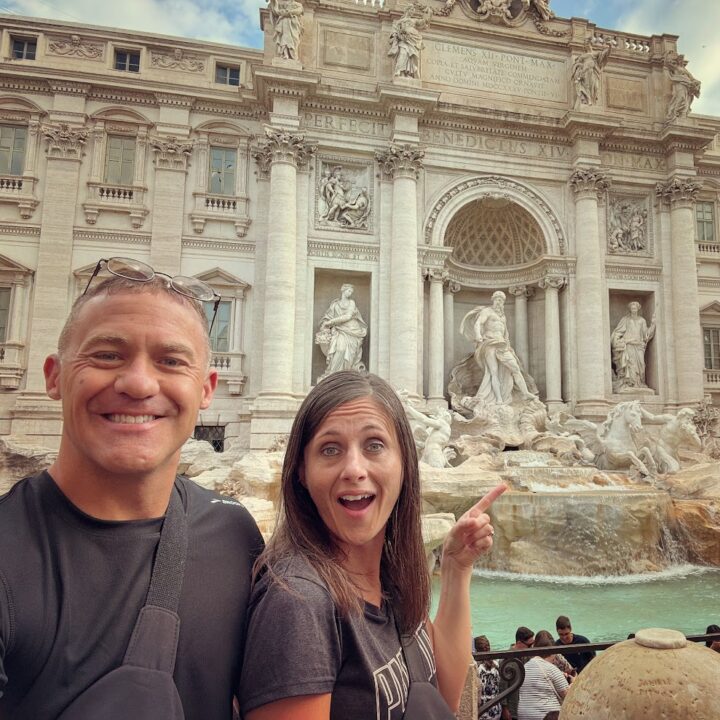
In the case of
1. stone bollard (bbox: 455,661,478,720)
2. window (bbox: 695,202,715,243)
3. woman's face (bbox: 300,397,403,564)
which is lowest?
stone bollard (bbox: 455,661,478,720)

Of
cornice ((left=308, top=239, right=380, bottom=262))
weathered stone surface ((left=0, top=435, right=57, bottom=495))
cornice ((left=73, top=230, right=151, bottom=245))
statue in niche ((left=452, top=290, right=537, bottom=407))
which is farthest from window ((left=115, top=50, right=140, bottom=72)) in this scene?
statue in niche ((left=452, top=290, right=537, bottom=407))

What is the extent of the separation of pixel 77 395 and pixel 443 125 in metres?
16.4

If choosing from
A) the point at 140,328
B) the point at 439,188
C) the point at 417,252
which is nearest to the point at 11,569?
the point at 140,328

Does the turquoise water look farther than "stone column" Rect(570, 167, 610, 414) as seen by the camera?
No

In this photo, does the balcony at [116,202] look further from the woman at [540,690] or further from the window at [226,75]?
the woman at [540,690]

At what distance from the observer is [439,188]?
615 inches

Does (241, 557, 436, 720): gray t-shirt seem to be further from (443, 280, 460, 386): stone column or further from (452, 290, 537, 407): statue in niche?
(443, 280, 460, 386): stone column

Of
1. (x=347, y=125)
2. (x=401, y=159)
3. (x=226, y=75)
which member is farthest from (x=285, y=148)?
(x=226, y=75)

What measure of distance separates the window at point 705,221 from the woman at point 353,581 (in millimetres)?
20179

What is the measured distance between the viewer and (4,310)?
14.0 metres

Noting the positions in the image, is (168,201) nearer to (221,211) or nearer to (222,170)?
(221,211)

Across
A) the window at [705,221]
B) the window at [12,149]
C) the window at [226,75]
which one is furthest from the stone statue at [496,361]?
the window at [12,149]

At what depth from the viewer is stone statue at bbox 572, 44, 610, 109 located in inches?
636

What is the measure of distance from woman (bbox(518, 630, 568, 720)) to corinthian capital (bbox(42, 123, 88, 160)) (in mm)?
16158
